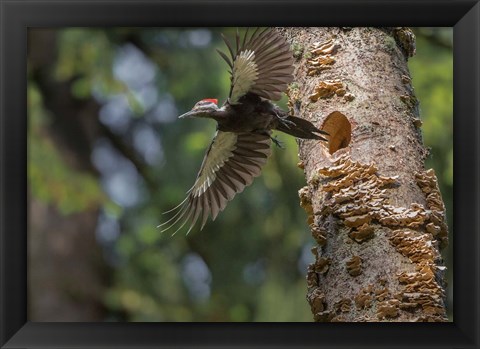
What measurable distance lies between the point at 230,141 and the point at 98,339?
2.44 feet

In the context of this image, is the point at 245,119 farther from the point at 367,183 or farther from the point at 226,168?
the point at 367,183

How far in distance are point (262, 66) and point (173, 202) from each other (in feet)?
8.96

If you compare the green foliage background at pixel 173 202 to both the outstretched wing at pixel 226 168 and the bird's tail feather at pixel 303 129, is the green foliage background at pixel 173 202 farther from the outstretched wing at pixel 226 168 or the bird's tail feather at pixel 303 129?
the bird's tail feather at pixel 303 129

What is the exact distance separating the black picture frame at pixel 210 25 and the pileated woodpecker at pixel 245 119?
103 millimetres

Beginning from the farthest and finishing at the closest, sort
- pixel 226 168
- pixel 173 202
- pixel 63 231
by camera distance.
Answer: pixel 63 231 < pixel 173 202 < pixel 226 168

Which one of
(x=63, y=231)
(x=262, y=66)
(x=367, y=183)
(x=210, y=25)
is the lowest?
(x=63, y=231)

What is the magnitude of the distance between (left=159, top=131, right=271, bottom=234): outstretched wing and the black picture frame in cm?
45

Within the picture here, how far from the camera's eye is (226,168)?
108 inches

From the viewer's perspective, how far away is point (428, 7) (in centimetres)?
232

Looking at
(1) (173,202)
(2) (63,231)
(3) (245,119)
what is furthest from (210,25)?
(2) (63,231)
